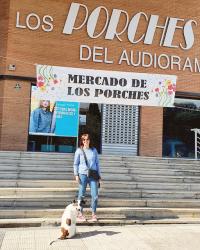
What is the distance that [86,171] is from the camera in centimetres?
851

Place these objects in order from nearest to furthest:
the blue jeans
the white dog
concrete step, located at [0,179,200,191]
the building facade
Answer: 1. the white dog
2. the blue jeans
3. concrete step, located at [0,179,200,191]
4. the building facade

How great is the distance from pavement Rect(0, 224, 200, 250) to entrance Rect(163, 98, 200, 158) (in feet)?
28.5

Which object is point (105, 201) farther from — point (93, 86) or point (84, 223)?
point (93, 86)

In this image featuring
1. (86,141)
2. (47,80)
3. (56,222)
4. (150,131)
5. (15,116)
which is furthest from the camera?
(150,131)

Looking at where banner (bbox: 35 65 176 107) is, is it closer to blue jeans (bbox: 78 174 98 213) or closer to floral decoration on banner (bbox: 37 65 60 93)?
floral decoration on banner (bbox: 37 65 60 93)

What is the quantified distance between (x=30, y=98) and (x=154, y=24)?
561cm

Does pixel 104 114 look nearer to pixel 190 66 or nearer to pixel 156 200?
pixel 190 66

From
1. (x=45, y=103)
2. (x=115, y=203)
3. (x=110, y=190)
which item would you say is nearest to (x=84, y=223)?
(x=115, y=203)

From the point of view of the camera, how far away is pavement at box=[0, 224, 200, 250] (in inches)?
264

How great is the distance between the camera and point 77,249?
21.4 feet

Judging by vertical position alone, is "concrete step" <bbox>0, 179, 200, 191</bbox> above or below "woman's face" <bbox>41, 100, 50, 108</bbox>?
below

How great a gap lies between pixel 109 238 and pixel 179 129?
10473 millimetres

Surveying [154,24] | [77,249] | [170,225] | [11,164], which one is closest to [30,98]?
[11,164]

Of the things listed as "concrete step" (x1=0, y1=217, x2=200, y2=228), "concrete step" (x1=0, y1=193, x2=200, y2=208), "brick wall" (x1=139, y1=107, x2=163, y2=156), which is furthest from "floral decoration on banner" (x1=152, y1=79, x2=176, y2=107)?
"concrete step" (x1=0, y1=217, x2=200, y2=228)
